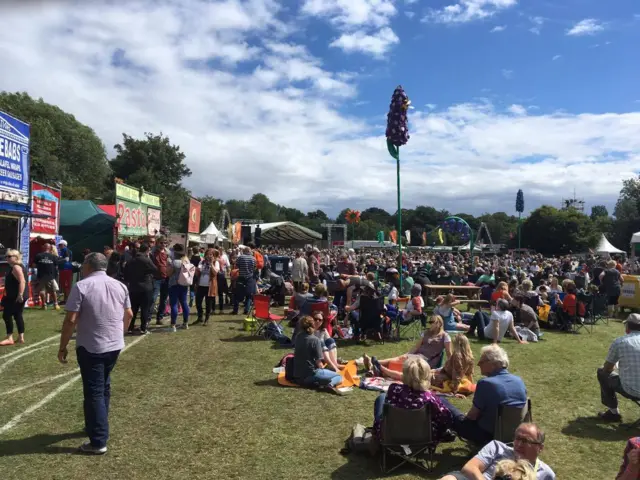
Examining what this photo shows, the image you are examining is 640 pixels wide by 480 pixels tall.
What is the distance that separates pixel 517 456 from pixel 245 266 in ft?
27.2

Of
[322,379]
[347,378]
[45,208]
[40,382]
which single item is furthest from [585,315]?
[45,208]

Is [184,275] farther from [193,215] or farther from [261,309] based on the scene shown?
[193,215]

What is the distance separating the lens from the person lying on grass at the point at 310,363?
5582 millimetres

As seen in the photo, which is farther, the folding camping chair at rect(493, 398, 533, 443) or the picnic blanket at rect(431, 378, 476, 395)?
the picnic blanket at rect(431, 378, 476, 395)

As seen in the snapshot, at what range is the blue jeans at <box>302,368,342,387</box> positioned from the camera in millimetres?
5562

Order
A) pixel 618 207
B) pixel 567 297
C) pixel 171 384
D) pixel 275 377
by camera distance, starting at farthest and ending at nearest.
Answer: pixel 618 207 → pixel 567 297 → pixel 275 377 → pixel 171 384

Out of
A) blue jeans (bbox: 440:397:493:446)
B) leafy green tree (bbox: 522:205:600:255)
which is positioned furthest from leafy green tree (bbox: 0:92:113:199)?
leafy green tree (bbox: 522:205:600:255)

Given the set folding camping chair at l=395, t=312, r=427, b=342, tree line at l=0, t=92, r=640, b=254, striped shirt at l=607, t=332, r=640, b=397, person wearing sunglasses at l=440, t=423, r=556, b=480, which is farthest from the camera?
tree line at l=0, t=92, r=640, b=254

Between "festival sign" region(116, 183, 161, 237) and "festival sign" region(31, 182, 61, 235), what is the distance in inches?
69.6

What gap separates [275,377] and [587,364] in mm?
4909

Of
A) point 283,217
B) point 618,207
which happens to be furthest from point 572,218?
point 283,217

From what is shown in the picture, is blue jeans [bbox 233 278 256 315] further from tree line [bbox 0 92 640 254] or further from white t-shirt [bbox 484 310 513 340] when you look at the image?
tree line [bbox 0 92 640 254]

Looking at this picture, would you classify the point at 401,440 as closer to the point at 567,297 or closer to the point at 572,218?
the point at 567,297

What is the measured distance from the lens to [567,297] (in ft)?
34.0
